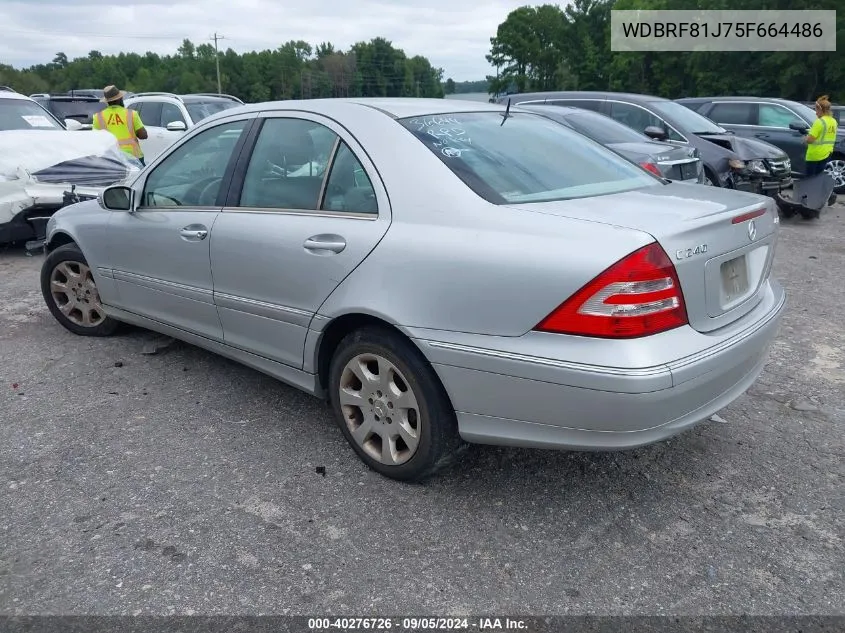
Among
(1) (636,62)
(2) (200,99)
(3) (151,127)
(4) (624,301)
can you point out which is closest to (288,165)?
(4) (624,301)

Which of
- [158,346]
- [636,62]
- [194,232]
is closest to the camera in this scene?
[194,232]

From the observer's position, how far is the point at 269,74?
110250 mm

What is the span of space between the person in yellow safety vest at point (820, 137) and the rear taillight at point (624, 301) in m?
10.1

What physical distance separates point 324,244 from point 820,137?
415 inches

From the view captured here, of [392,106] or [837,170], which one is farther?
[837,170]

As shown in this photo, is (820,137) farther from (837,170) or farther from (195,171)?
(195,171)

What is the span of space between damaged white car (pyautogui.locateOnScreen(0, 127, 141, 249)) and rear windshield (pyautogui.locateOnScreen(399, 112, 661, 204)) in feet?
15.9

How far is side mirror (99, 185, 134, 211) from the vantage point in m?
4.30

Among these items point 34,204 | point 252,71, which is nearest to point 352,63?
point 252,71

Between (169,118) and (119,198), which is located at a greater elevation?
(169,118)

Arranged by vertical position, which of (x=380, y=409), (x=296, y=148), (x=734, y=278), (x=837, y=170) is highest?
(x=296, y=148)

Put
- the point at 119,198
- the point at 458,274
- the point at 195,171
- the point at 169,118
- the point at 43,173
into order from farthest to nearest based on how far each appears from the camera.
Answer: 1. the point at 169,118
2. the point at 43,173
3. the point at 119,198
4. the point at 195,171
5. the point at 458,274

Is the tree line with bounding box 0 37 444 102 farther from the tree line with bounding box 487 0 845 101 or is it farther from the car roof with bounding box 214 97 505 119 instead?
the car roof with bounding box 214 97 505 119

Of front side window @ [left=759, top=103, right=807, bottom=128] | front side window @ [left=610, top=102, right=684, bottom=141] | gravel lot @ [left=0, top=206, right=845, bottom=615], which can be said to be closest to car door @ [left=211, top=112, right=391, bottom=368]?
gravel lot @ [left=0, top=206, right=845, bottom=615]
